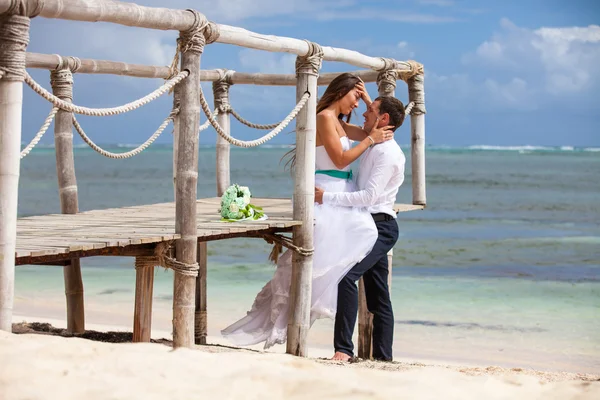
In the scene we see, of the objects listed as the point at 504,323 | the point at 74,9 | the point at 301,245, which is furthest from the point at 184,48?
the point at 504,323

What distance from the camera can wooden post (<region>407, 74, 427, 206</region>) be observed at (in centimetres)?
902

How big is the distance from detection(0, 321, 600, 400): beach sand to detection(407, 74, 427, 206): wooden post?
15.4ft

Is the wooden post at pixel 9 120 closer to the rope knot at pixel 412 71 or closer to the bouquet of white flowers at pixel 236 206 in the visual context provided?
the bouquet of white flowers at pixel 236 206

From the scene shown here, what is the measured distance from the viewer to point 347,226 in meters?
6.95

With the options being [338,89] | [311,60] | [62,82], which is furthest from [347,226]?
[62,82]

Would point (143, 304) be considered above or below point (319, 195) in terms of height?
below

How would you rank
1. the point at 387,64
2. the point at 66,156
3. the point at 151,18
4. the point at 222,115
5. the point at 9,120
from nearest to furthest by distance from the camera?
the point at 9,120 → the point at 151,18 → the point at 66,156 → the point at 387,64 → the point at 222,115

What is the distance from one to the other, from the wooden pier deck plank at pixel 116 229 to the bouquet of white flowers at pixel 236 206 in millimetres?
97

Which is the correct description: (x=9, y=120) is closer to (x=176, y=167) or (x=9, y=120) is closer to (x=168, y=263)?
(x=168, y=263)

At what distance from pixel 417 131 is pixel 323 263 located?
2.49 meters

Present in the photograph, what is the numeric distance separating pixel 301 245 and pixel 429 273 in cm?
1054

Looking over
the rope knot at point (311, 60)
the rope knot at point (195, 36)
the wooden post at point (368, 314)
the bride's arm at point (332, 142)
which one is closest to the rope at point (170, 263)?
the rope knot at point (195, 36)

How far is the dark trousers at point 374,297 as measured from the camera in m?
6.86

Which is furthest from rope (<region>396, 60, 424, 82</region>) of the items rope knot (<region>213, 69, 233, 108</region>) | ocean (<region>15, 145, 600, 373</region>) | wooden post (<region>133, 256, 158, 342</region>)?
ocean (<region>15, 145, 600, 373</region>)
